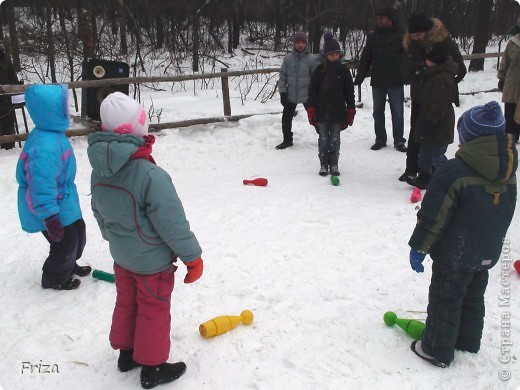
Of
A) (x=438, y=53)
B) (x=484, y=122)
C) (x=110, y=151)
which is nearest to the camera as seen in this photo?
Result: (x=110, y=151)

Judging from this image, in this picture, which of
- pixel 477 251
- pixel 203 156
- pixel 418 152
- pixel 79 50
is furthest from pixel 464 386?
pixel 79 50

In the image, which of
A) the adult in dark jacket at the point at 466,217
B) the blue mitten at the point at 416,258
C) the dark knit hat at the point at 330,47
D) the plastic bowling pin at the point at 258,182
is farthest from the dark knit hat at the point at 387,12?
the blue mitten at the point at 416,258

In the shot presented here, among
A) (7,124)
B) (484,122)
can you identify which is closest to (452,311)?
(484,122)

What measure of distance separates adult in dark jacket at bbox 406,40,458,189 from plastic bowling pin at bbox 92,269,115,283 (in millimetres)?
3685

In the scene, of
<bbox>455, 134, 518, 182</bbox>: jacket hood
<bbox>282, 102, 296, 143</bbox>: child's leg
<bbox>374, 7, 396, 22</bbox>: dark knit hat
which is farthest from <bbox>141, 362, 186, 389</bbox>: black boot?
<bbox>374, 7, 396, 22</bbox>: dark knit hat

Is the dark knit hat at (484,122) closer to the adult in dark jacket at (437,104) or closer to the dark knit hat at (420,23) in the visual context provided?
the adult in dark jacket at (437,104)

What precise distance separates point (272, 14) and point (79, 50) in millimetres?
14357

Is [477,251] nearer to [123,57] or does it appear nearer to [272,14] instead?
[123,57]

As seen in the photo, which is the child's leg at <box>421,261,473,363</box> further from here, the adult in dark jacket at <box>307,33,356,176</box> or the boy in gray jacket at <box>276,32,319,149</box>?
the boy in gray jacket at <box>276,32,319,149</box>

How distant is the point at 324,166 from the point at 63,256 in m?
3.96

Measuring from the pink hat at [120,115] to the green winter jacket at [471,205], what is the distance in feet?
5.35

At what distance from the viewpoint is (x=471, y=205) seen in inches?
98.1

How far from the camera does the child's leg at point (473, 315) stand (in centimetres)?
269

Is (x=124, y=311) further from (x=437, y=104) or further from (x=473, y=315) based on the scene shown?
(x=437, y=104)
